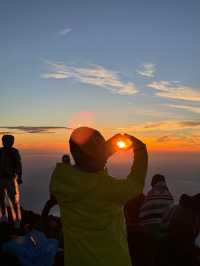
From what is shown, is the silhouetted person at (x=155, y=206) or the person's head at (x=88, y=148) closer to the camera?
the person's head at (x=88, y=148)

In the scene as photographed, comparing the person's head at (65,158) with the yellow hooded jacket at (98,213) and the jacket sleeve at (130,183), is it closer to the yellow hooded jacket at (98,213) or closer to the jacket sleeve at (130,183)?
the yellow hooded jacket at (98,213)

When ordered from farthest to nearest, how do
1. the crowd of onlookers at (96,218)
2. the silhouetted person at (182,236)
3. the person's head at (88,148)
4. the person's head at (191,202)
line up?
the silhouetted person at (182,236) → the person's head at (191,202) → the crowd of onlookers at (96,218) → the person's head at (88,148)

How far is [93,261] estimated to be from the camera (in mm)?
3596

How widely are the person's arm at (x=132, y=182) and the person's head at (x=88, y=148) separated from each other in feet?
0.49

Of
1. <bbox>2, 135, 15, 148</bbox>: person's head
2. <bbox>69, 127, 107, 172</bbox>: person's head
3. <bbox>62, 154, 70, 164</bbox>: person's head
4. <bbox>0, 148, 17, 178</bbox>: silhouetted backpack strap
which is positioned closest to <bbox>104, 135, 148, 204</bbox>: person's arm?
<bbox>69, 127, 107, 172</bbox>: person's head

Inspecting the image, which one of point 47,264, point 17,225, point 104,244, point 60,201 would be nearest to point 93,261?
point 104,244

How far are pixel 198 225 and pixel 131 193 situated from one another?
20.4ft

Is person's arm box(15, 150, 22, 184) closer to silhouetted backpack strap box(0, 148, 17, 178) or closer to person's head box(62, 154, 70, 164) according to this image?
silhouetted backpack strap box(0, 148, 17, 178)

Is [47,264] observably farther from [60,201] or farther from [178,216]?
[60,201]

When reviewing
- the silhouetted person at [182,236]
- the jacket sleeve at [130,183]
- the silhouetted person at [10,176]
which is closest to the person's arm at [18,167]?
the silhouetted person at [10,176]

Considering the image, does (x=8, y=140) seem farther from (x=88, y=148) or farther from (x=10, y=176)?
(x=88, y=148)

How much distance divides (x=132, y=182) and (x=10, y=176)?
909 centimetres

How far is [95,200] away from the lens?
3.60m

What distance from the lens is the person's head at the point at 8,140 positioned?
38.4ft
